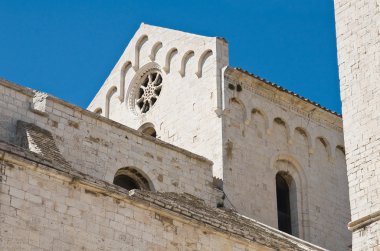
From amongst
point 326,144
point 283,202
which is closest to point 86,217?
point 283,202

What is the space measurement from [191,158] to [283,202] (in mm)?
3970

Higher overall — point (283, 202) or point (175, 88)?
point (175, 88)

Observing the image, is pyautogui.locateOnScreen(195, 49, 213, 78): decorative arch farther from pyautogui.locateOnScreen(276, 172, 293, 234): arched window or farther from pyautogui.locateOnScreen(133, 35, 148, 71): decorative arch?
pyautogui.locateOnScreen(276, 172, 293, 234): arched window

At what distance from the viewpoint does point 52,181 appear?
17094 mm

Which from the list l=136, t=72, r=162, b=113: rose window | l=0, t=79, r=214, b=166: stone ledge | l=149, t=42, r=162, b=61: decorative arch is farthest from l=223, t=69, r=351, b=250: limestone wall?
l=149, t=42, r=162, b=61: decorative arch

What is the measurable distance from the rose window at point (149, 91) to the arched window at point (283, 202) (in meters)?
3.86

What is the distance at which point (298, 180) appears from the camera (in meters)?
27.4

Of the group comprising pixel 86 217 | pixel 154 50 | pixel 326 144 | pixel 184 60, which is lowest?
pixel 86 217

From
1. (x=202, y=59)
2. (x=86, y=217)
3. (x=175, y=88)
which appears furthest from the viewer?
(x=175, y=88)

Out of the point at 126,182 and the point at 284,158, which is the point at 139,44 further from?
the point at 126,182

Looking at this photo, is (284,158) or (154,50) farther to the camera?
(154,50)

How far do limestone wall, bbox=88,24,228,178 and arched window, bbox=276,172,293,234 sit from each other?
244 cm

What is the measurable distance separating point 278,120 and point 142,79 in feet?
12.9

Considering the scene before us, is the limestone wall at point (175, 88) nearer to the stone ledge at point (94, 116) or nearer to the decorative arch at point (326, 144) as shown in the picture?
the stone ledge at point (94, 116)
